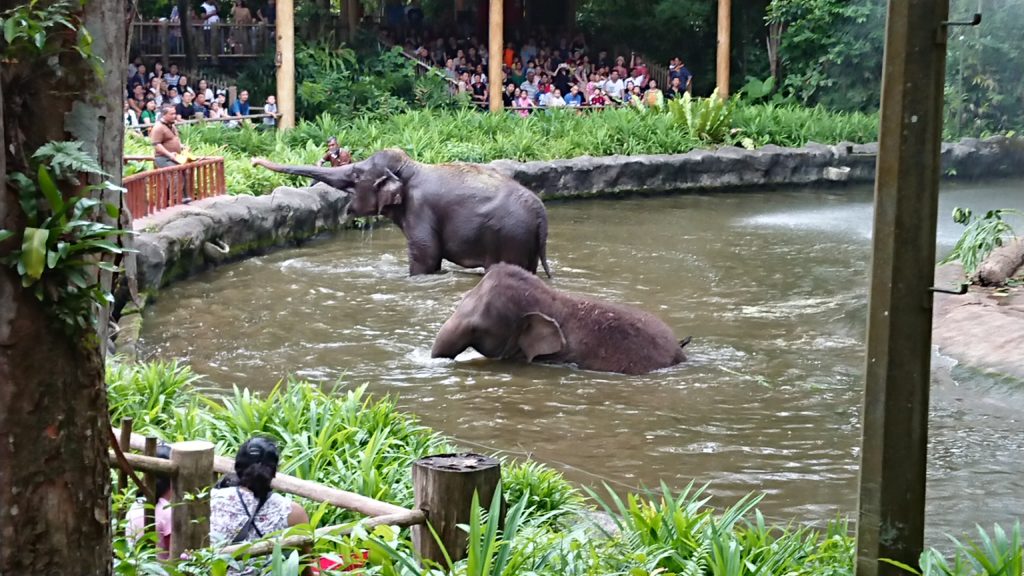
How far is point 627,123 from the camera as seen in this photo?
24219 millimetres

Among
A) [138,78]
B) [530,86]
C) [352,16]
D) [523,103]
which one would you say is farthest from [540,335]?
[352,16]

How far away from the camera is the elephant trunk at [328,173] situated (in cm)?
1466

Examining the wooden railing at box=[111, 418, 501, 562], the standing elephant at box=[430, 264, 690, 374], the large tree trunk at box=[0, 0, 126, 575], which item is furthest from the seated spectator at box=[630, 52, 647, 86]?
the large tree trunk at box=[0, 0, 126, 575]

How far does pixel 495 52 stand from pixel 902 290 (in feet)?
70.1

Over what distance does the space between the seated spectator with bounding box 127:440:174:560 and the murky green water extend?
339 cm

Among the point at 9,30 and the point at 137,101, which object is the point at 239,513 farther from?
the point at 137,101

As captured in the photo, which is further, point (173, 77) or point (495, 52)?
point (495, 52)

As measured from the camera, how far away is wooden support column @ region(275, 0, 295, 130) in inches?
864

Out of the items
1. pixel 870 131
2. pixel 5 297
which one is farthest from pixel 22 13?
pixel 870 131

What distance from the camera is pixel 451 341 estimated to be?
1038cm

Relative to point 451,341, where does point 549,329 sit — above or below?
above

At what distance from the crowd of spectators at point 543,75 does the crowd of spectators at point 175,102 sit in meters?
5.18

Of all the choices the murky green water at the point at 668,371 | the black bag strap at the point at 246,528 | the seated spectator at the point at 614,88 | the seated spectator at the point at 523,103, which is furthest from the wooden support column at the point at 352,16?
the black bag strap at the point at 246,528

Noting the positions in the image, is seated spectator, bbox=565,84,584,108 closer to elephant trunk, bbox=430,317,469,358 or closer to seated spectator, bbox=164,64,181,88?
seated spectator, bbox=164,64,181,88
